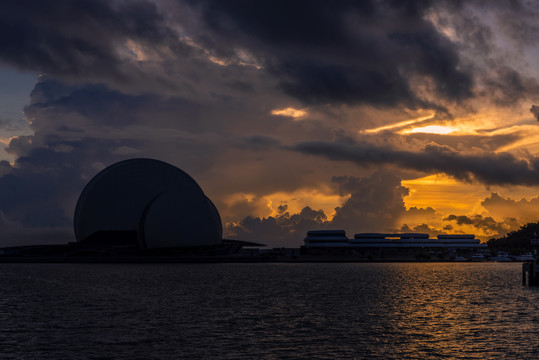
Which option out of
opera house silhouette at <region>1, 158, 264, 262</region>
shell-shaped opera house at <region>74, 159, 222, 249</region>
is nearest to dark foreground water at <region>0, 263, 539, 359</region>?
opera house silhouette at <region>1, 158, 264, 262</region>

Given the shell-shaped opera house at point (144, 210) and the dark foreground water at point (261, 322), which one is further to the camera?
the shell-shaped opera house at point (144, 210)

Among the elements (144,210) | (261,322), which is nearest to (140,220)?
(144,210)

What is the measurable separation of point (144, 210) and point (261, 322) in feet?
333

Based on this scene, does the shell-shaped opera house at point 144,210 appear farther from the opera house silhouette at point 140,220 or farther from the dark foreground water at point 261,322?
the dark foreground water at point 261,322

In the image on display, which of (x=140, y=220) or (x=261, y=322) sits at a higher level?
→ (x=140, y=220)

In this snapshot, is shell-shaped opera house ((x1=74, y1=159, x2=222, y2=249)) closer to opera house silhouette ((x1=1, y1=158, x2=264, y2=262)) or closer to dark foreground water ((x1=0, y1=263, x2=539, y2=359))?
opera house silhouette ((x1=1, y1=158, x2=264, y2=262))

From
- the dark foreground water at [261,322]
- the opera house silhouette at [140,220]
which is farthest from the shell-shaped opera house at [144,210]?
the dark foreground water at [261,322]

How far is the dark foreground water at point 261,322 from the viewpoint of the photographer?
30.7 metres

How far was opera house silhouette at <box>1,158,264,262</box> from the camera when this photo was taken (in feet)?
440

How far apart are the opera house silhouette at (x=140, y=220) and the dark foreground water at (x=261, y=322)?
65551 millimetres

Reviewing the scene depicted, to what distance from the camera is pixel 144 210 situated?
138 metres

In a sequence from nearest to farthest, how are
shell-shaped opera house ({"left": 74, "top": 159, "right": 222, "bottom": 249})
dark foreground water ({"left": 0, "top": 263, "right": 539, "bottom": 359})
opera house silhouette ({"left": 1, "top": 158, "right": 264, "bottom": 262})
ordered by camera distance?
1. dark foreground water ({"left": 0, "top": 263, "right": 539, "bottom": 359})
2. opera house silhouette ({"left": 1, "top": 158, "right": 264, "bottom": 262})
3. shell-shaped opera house ({"left": 74, "top": 159, "right": 222, "bottom": 249})

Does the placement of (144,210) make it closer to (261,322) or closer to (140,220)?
(140,220)

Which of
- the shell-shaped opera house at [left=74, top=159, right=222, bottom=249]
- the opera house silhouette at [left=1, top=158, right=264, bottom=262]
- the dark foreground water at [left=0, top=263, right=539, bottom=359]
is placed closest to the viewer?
the dark foreground water at [left=0, top=263, right=539, bottom=359]
